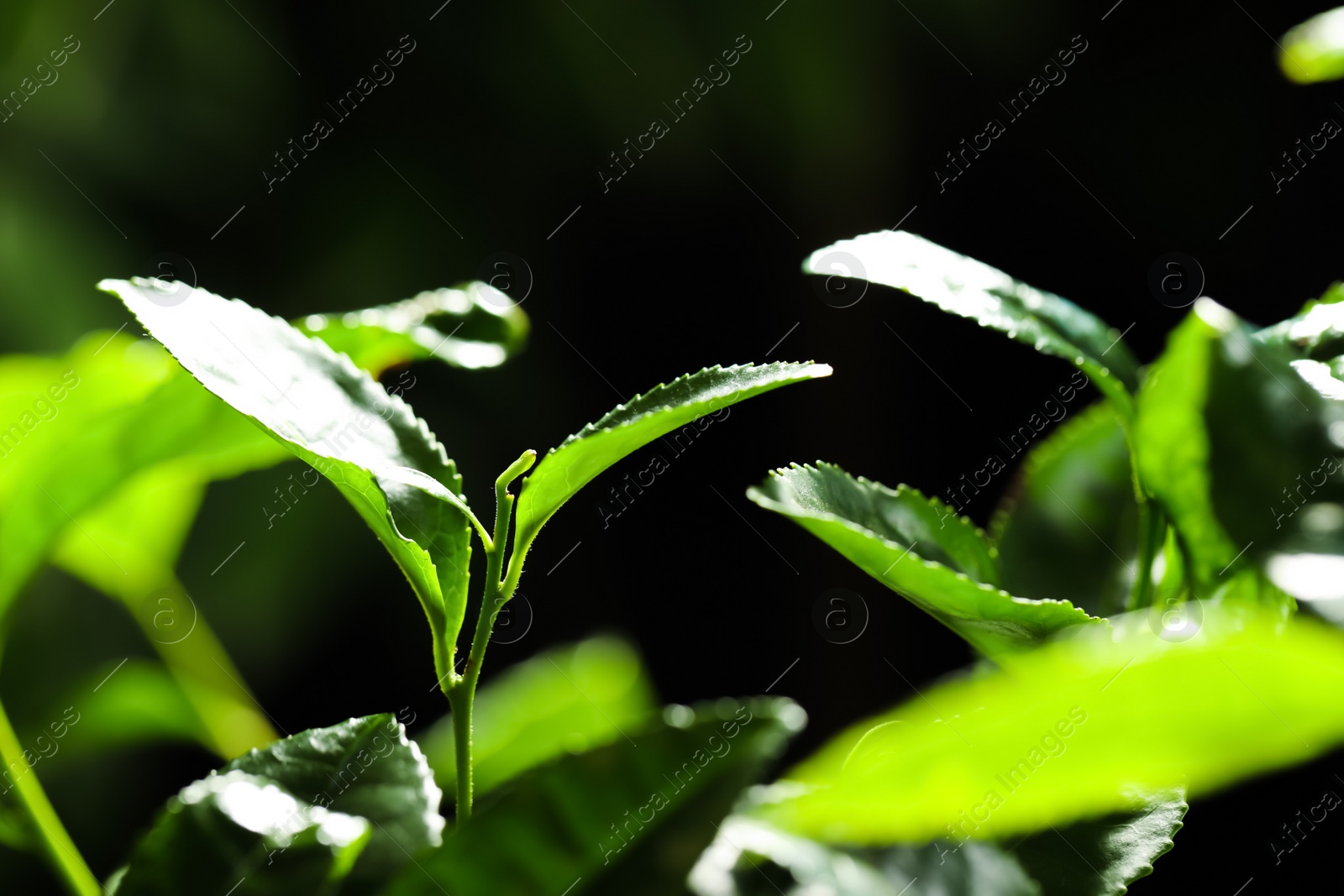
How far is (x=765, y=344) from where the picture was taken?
55.2 inches

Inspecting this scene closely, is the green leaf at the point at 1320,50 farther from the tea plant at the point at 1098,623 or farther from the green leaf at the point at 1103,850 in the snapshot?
the green leaf at the point at 1103,850

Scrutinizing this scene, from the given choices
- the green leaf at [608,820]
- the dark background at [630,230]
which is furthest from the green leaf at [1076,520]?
the dark background at [630,230]

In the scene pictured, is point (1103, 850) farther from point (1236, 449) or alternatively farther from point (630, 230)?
point (630, 230)

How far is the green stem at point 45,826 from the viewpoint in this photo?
325mm

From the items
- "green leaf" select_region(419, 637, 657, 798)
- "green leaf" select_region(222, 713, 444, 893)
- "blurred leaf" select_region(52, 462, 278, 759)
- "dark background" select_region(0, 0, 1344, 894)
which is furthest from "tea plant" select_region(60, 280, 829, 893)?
"dark background" select_region(0, 0, 1344, 894)

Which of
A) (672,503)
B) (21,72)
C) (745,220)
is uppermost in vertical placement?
(21,72)

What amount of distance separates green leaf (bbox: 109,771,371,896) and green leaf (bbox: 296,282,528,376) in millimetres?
143

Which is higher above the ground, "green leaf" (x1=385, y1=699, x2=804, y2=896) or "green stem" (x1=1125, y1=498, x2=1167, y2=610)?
"green leaf" (x1=385, y1=699, x2=804, y2=896)

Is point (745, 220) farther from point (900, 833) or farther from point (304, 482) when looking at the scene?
point (900, 833)

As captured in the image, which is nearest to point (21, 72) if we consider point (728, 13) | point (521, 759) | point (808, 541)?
point (728, 13)

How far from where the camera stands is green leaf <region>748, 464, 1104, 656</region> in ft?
0.79

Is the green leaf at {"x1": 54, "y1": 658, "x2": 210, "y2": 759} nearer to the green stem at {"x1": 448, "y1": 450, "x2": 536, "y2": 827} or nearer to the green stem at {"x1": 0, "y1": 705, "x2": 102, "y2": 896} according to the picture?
the green stem at {"x1": 0, "y1": 705, "x2": 102, "y2": 896}

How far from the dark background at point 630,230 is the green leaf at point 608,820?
101 centimetres

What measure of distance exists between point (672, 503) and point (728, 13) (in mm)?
602
